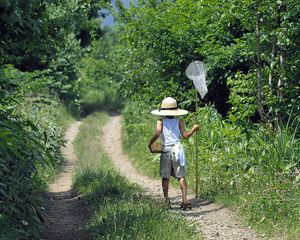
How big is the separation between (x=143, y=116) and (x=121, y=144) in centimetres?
358

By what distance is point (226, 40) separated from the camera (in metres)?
13.9

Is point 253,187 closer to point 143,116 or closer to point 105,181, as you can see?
point 105,181

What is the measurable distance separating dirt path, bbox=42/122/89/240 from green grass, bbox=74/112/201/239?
217mm

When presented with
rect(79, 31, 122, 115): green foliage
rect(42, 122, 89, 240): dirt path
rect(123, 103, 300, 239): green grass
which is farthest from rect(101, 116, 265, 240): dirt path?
rect(79, 31, 122, 115): green foliage

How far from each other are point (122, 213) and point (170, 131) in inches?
78.6

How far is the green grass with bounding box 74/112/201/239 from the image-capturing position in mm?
6793

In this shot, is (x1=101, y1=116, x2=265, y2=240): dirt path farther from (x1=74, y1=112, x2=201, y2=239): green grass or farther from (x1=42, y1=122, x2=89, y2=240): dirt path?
(x1=42, y1=122, x2=89, y2=240): dirt path

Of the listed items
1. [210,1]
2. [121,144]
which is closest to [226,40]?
[210,1]

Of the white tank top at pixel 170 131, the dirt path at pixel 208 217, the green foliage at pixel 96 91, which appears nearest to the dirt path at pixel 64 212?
the dirt path at pixel 208 217

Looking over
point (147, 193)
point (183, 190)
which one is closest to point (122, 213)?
point (183, 190)

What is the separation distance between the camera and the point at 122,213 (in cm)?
782

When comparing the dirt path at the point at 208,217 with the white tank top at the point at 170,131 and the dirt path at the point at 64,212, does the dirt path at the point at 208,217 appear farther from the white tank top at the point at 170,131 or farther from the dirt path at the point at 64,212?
the dirt path at the point at 64,212

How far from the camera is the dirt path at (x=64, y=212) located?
825cm

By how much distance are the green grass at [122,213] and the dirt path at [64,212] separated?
8.5 inches
